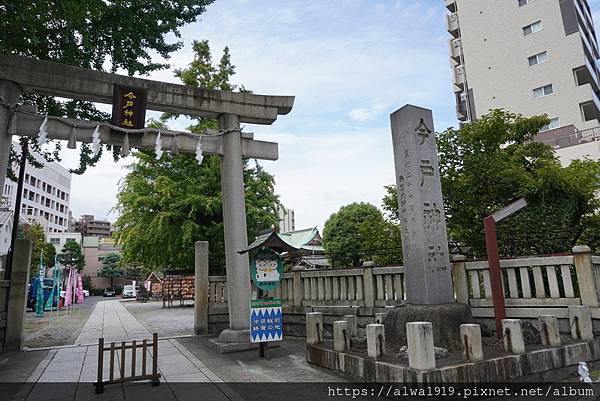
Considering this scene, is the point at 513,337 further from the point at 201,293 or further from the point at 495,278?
the point at 201,293

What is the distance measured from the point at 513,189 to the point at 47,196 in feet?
279

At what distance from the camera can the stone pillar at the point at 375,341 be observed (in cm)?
561

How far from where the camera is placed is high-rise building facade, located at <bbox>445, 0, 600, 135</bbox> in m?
28.6

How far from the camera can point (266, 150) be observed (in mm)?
10953

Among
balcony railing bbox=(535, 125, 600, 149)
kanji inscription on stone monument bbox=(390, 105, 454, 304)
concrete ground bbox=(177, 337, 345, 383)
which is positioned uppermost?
balcony railing bbox=(535, 125, 600, 149)

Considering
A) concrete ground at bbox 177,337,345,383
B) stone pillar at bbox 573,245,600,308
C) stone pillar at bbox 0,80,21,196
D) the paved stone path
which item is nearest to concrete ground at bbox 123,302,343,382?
concrete ground at bbox 177,337,345,383

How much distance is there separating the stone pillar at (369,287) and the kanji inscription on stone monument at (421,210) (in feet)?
5.75

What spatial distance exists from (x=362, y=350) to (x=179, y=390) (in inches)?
121

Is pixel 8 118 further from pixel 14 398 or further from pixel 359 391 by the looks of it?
pixel 359 391

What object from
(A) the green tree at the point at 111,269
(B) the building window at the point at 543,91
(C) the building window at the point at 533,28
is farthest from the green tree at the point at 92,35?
(A) the green tree at the point at 111,269

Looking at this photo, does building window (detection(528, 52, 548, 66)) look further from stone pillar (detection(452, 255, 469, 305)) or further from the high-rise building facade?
stone pillar (detection(452, 255, 469, 305))

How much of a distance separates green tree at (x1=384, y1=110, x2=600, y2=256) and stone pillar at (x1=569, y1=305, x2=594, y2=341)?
14.1 ft

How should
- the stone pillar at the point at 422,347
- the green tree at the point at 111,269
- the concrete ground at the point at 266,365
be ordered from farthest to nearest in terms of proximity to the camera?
the green tree at the point at 111,269, the concrete ground at the point at 266,365, the stone pillar at the point at 422,347

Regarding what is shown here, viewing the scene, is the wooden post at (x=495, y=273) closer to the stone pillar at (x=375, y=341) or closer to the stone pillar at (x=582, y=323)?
the stone pillar at (x=582, y=323)
